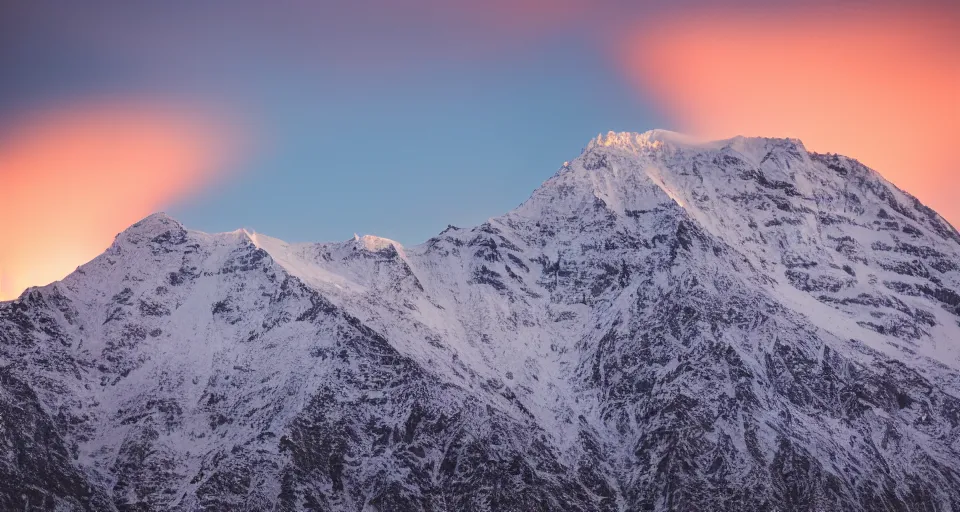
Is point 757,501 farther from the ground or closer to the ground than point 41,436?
closer to the ground

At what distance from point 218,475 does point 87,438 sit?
92.7 feet

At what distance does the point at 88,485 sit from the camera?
18312 centimetres

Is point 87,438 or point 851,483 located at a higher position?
point 87,438

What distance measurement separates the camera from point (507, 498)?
193 m

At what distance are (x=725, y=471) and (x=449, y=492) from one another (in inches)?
2128

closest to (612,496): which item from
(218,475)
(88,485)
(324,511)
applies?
(324,511)

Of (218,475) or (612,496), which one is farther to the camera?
(612,496)

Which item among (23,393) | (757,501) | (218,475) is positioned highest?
(23,393)

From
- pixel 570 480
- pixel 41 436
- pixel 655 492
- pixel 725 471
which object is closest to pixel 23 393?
pixel 41 436

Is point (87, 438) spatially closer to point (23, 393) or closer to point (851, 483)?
point (23, 393)

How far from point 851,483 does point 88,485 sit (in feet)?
475

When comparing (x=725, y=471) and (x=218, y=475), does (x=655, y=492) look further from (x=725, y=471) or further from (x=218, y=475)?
(x=218, y=475)

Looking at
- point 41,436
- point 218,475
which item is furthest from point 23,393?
point 218,475

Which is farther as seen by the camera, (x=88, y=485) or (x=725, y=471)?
(x=725, y=471)
